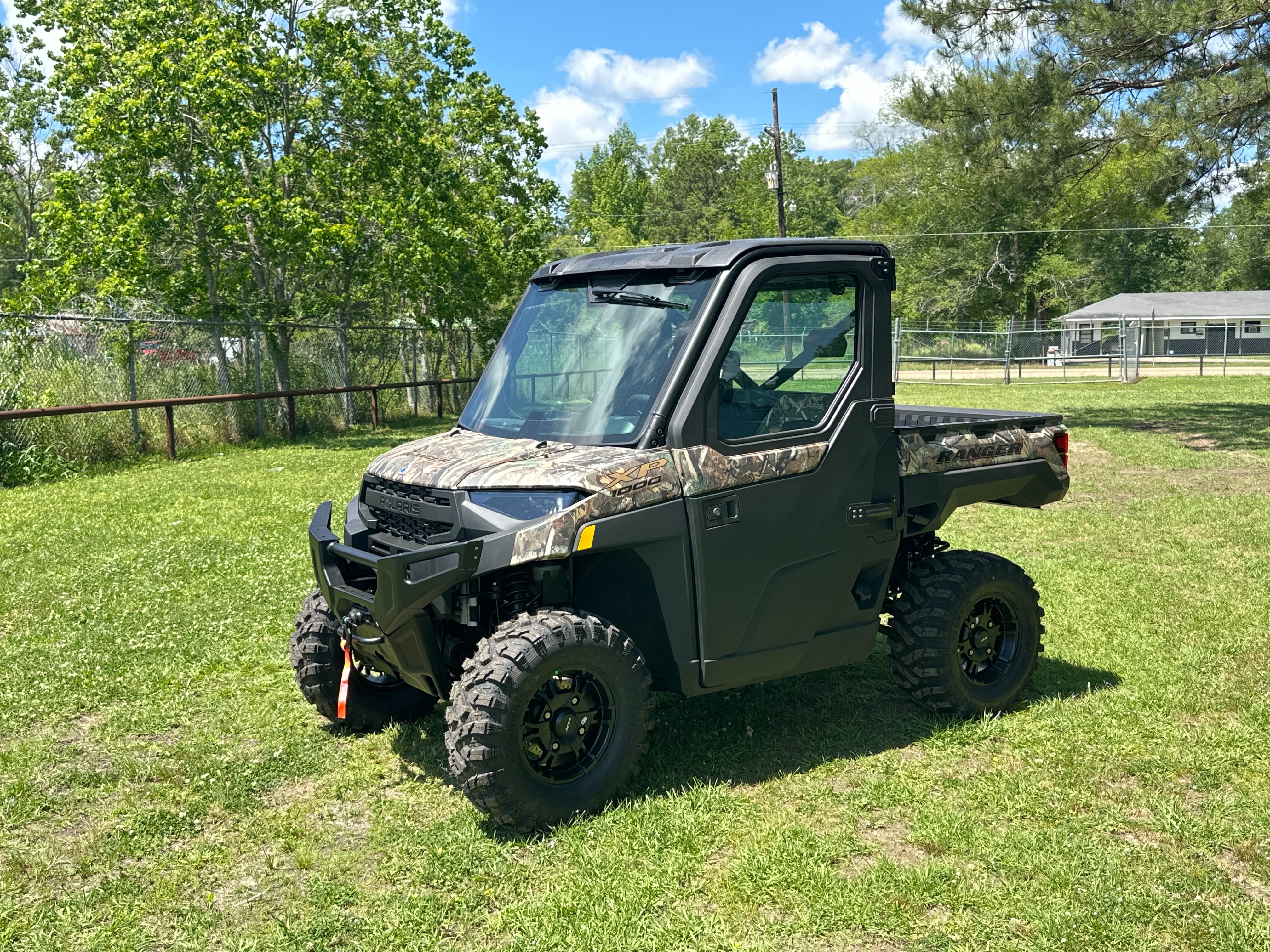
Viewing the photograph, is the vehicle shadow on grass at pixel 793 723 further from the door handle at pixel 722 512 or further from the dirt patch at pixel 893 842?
the door handle at pixel 722 512

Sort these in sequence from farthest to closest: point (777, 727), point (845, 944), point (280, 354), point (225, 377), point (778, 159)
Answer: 1. point (778, 159)
2. point (280, 354)
3. point (225, 377)
4. point (777, 727)
5. point (845, 944)

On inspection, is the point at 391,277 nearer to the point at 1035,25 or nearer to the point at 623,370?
the point at 1035,25

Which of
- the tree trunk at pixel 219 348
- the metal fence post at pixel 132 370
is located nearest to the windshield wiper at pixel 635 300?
the metal fence post at pixel 132 370

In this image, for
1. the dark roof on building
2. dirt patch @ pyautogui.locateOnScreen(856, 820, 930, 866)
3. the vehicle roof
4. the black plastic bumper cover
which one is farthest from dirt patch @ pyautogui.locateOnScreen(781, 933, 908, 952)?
the dark roof on building

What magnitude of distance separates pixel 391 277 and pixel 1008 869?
65.7ft

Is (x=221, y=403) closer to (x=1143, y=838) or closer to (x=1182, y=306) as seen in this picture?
(x=1143, y=838)

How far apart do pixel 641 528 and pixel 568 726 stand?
2.68 feet

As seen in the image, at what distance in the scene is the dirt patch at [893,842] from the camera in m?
4.07

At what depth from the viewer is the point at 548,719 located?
167 inches

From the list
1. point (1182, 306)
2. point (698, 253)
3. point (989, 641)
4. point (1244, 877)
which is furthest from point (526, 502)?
point (1182, 306)

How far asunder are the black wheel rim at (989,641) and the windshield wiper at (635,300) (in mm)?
2165

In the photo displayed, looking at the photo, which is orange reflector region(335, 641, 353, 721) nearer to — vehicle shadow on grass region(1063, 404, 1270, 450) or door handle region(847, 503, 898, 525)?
door handle region(847, 503, 898, 525)

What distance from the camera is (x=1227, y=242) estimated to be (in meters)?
72.1

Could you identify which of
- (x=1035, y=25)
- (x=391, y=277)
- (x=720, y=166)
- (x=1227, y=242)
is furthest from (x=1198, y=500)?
(x=720, y=166)
